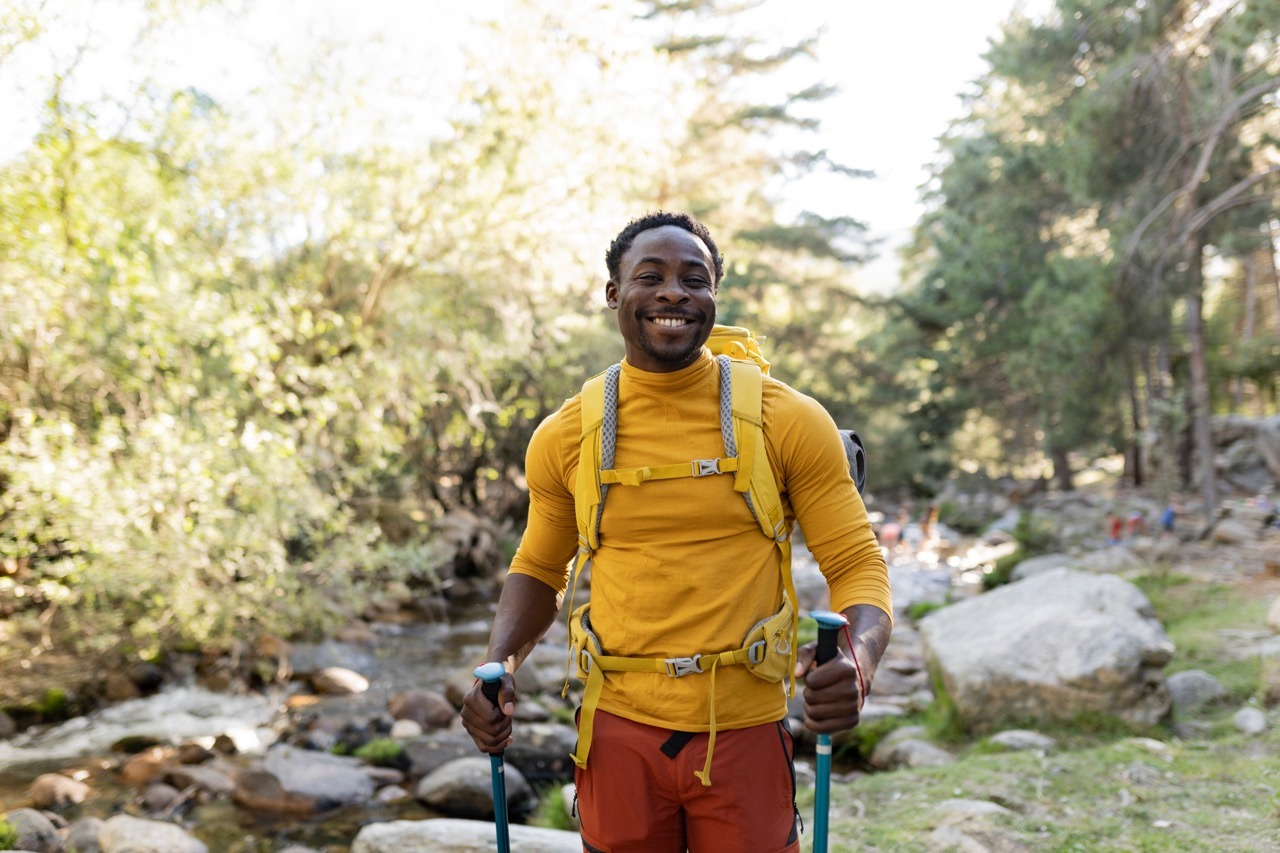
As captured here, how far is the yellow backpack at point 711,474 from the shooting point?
2.03 m

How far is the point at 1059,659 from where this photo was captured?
607cm

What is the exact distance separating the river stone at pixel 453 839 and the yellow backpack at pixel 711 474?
240 centimetres

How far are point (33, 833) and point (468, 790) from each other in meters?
2.77

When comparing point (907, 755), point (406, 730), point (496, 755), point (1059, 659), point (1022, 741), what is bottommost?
point (406, 730)

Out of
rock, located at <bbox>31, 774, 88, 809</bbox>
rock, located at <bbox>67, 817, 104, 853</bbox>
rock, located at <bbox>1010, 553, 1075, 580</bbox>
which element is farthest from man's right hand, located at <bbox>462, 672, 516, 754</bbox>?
rock, located at <bbox>1010, 553, 1075, 580</bbox>

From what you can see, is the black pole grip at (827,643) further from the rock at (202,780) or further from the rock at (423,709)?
the rock at (423,709)

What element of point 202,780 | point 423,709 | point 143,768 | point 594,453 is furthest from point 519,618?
point 423,709

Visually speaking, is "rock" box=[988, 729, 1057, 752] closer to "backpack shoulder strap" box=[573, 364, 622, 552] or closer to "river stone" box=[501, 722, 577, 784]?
"river stone" box=[501, 722, 577, 784]

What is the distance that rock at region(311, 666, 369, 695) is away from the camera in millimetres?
9711

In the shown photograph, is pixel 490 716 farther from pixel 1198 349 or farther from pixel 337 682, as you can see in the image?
pixel 1198 349

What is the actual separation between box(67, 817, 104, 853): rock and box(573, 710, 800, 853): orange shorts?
514 centimetres

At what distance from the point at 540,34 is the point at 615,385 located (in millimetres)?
10182

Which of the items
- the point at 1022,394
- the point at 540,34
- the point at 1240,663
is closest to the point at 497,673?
the point at 1240,663

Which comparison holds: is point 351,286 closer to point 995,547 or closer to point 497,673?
point 497,673
